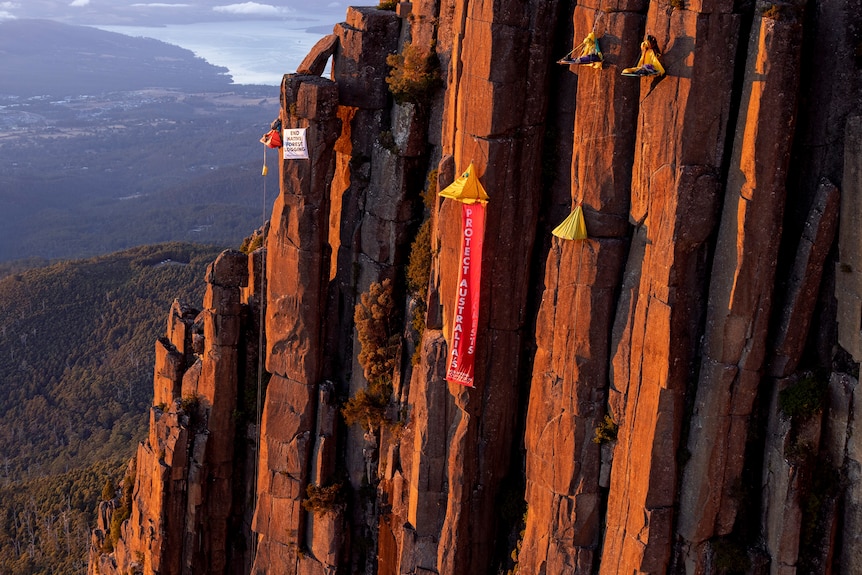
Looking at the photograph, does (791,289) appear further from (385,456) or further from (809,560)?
(385,456)

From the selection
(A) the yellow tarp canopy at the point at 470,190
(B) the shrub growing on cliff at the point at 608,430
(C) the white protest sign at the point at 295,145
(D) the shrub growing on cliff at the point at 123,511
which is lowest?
(D) the shrub growing on cliff at the point at 123,511

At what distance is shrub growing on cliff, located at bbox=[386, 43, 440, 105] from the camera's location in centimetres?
3775

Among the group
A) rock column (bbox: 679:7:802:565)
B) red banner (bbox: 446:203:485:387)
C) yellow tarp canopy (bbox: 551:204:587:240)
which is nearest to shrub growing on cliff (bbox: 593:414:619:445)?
rock column (bbox: 679:7:802:565)

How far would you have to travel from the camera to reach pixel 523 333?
35469 mm

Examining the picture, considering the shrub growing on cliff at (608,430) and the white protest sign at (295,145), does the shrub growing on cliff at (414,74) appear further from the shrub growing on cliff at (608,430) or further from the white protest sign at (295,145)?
the shrub growing on cliff at (608,430)

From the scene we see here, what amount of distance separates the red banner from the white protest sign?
8307mm

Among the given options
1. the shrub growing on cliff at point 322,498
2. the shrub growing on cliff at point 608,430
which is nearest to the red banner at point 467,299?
the shrub growing on cliff at point 608,430

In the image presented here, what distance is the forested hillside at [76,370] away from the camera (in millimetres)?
75375

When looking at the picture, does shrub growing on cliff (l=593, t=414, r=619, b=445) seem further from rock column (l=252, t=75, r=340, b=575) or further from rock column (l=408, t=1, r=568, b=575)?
rock column (l=252, t=75, r=340, b=575)

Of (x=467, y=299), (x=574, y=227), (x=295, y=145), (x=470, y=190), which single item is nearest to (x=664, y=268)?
(x=574, y=227)

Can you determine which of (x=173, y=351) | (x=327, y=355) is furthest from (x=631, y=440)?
(x=173, y=351)

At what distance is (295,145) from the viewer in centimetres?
3900

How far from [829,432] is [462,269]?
13.2 m

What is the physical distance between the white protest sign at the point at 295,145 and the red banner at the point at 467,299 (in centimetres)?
831
